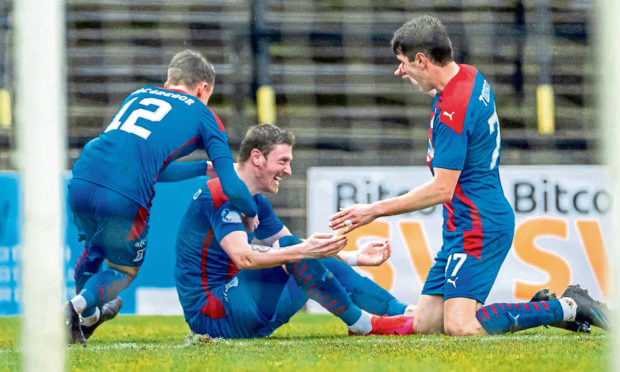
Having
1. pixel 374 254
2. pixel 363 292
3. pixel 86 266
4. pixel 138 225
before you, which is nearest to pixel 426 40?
pixel 374 254

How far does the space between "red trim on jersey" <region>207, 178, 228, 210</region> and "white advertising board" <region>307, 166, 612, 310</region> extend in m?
2.44

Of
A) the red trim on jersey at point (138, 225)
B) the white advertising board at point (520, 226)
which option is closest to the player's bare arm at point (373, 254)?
the red trim on jersey at point (138, 225)

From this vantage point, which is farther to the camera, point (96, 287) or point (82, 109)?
point (82, 109)

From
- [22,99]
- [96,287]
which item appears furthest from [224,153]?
[22,99]

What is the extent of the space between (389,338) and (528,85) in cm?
590

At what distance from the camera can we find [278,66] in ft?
33.0

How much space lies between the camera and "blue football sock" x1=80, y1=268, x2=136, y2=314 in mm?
4301

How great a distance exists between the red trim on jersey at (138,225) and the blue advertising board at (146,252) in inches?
87.1

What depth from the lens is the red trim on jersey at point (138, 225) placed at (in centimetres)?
457

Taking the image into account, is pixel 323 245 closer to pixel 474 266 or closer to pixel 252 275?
pixel 252 275

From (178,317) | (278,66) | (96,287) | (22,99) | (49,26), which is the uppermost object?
(278,66)

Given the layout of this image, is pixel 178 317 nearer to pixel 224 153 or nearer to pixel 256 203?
pixel 256 203

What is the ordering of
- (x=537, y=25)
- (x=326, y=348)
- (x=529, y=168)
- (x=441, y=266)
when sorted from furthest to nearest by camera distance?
1. (x=537, y=25)
2. (x=529, y=168)
3. (x=441, y=266)
4. (x=326, y=348)

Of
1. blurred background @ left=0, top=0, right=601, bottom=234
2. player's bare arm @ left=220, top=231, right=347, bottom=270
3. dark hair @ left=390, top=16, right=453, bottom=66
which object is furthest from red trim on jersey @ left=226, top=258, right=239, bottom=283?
blurred background @ left=0, top=0, right=601, bottom=234
